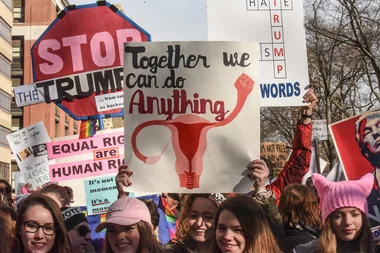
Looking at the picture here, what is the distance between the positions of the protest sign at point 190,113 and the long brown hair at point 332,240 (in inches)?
27.5

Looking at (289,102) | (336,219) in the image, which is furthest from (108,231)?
(289,102)

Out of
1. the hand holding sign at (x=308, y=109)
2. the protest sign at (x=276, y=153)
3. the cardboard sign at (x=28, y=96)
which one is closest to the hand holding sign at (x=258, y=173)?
the hand holding sign at (x=308, y=109)

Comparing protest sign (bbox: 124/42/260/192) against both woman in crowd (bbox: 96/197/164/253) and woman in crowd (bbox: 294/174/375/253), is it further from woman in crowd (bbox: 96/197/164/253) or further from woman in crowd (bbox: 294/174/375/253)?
woman in crowd (bbox: 294/174/375/253)

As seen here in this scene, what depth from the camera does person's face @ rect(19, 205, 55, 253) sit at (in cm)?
396

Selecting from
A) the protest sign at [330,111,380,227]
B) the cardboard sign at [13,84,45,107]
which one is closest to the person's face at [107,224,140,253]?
the protest sign at [330,111,380,227]

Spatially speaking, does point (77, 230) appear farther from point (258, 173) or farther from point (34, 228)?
point (258, 173)

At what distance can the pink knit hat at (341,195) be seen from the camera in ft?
14.3

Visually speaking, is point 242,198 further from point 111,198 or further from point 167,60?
point 111,198

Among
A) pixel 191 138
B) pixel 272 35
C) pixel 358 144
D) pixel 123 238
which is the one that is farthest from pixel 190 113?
pixel 272 35

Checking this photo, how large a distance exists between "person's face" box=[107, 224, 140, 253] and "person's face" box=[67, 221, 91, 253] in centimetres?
69

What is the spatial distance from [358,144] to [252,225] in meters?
2.95

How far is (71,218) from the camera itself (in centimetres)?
498

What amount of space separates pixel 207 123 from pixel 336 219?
43.7 inches

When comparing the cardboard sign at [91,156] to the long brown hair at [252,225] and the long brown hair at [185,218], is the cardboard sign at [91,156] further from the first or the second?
the long brown hair at [252,225]
